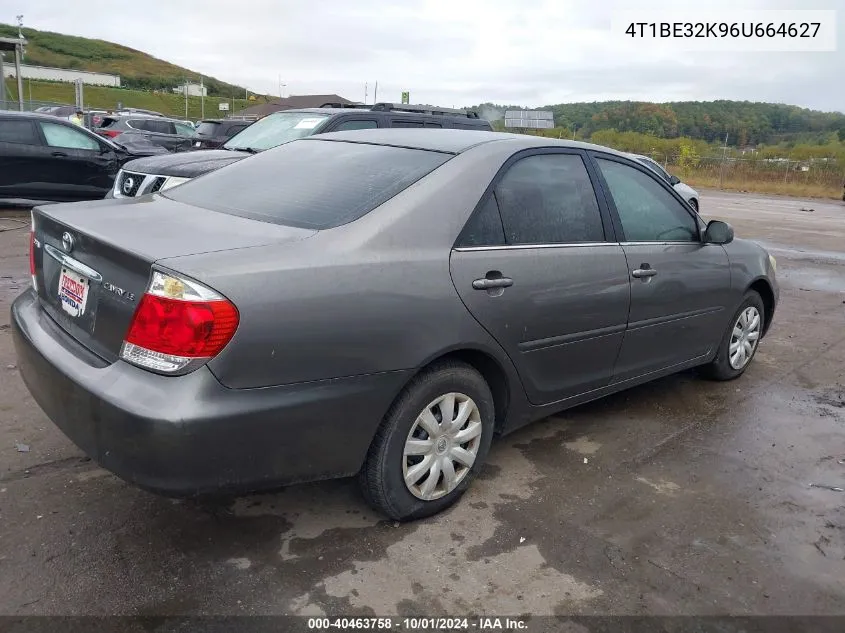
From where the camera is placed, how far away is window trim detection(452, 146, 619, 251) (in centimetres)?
313

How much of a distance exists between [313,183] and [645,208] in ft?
6.41

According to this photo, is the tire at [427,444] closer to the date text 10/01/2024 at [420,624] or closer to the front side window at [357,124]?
the date text 10/01/2024 at [420,624]

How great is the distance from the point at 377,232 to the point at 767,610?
198 centimetres

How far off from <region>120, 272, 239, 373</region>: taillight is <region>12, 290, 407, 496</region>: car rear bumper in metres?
0.06

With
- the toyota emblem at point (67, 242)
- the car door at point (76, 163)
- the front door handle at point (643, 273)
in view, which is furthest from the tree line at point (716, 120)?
the toyota emblem at point (67, 242)

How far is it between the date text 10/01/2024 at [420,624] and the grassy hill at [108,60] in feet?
384

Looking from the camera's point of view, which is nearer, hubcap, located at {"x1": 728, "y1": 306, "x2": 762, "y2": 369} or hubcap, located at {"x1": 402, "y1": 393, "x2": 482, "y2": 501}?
hubcap, located at {"x1": 402, "y1": 393, "x2": 482, "y2": 501}

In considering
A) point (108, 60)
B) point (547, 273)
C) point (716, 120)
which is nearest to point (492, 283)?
point (547, 273)

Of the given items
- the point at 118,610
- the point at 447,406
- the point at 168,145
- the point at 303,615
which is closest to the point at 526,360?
the point at 447,406

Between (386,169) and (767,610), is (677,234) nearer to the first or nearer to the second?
(386,169)

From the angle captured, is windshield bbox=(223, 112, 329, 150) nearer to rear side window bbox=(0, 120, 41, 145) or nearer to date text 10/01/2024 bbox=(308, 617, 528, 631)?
rear side window bbox=(0, 120, 41, 145)

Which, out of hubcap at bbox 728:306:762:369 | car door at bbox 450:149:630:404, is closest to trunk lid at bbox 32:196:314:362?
car door at bbox 450:149:630:404

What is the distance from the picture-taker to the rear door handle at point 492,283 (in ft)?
9.85

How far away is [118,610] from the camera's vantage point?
240 cm
